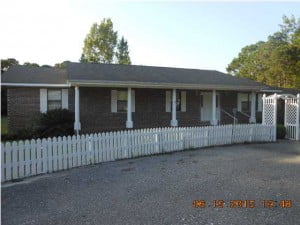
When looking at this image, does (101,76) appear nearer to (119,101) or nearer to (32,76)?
(119,101)

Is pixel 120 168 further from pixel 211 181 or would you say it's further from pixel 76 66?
pixel 76 66

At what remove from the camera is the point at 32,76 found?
1514cm

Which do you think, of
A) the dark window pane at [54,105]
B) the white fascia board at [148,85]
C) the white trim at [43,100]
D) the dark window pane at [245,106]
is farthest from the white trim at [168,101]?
the white trim at [43,100]

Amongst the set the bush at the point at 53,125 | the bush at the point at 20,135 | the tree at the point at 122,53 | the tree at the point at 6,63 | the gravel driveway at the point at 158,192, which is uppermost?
the tree at the point at 122,53

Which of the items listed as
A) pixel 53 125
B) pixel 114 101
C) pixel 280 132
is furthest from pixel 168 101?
pixel 53 125

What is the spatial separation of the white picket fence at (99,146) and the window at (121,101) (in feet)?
19.5

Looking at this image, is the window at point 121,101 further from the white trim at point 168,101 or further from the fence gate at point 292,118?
the fence gate at point 292,118

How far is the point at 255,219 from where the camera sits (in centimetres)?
401

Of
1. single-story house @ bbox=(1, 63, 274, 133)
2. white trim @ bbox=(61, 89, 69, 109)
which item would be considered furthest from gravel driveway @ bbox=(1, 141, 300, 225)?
white trim @ bbox=(61, 89, 69, 109)

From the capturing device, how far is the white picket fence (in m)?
6.40

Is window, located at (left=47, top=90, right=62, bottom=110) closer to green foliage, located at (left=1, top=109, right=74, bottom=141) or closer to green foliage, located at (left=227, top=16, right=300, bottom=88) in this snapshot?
green foliage, located at (left=1, top=109, right=74, bottom=141)

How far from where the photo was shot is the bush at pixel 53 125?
12305 millimetres

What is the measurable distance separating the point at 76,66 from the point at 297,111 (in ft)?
39.2

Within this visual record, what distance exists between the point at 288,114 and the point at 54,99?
39.0 ft
